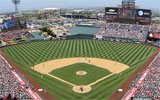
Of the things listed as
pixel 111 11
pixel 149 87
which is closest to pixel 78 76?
pixel 149 87

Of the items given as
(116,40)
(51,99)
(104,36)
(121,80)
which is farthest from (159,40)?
(51,99)

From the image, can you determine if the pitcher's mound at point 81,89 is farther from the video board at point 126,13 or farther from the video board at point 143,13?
the video board at point 126,13

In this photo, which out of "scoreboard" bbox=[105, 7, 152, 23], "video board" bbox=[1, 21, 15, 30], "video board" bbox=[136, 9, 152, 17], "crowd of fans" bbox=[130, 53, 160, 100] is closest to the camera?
"crowd of fans" bbox=[130, 53, 160, 100]

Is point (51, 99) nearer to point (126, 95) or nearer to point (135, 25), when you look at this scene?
point (126, 95)

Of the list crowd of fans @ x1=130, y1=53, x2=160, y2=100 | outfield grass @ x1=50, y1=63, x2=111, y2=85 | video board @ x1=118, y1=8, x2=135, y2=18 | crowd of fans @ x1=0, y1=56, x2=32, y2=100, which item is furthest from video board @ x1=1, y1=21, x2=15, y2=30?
crowd of fans @ x1=130, y1=53, x2=160, y2=100

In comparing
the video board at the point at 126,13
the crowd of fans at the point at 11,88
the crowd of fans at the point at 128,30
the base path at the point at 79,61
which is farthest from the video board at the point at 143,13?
the crowd of fans at the point at 11,88

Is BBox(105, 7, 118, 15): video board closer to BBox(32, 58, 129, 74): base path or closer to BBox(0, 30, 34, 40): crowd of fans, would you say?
BBox(0, 30, 34, 40): crowd of fans
